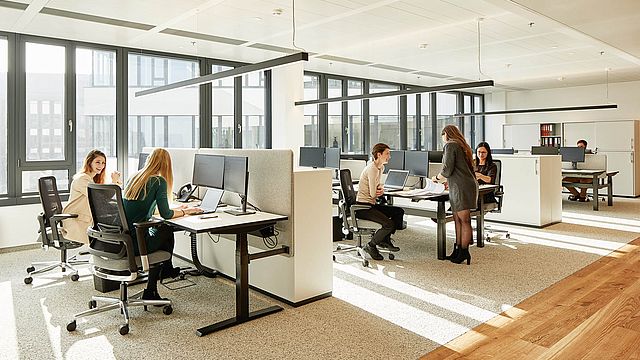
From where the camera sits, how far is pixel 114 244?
325 centimetres

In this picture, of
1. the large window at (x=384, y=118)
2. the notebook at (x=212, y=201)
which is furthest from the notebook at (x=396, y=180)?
the large window at (x=384, y=118)

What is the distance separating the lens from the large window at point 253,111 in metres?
8.23

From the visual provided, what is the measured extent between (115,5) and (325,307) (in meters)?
3.64

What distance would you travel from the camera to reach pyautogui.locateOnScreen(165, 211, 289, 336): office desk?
3230mm

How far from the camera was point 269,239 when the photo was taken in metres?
3.79

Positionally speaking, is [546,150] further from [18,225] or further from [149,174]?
[18,225]

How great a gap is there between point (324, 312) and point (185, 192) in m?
2.10

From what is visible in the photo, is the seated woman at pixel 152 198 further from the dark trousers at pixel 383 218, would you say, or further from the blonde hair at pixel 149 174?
the dark trousers at pixel 383 218

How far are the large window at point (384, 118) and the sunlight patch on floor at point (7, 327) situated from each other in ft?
25.2

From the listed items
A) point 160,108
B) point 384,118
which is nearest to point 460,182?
point 160,108

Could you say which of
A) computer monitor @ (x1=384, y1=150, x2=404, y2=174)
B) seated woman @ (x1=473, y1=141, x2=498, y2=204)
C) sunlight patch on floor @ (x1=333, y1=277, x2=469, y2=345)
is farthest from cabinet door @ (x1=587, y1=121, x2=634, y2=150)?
sunlight patch on floor @ (x1=333, y1=277, x2=469, y2=345)

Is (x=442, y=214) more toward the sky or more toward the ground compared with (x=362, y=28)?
more toward the ground

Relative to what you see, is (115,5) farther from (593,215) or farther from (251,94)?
(593,215)

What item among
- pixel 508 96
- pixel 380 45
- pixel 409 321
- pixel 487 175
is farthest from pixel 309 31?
pixel 508 96
